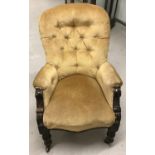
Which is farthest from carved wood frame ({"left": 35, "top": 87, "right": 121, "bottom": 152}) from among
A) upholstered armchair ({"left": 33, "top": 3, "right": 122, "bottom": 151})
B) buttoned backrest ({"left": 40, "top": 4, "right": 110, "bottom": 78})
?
buttoned backrest ({"left": 40, "top": 4, "right": 110, "bottom": 78})

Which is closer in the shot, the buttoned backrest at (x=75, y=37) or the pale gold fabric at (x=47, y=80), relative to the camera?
the pale gold fabric at (x=47, y=80)

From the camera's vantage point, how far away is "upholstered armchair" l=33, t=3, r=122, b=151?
6.02 ft

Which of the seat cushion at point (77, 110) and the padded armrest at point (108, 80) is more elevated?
the padded armrest at point (108, 80)

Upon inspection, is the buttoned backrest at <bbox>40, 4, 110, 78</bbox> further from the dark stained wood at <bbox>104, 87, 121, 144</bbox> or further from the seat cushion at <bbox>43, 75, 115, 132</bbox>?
the dark stained wood at <bbox>104, 87, 121, 144</bbox>

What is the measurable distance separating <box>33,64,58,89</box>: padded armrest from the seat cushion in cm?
10

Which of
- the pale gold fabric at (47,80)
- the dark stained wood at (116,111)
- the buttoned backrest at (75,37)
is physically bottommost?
the dark stained wood at (116,111)

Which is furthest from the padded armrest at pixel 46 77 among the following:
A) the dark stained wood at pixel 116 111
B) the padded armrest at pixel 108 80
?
the dark stained wood at pixel 116 111

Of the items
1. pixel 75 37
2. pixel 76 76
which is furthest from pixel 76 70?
pixel 75 37

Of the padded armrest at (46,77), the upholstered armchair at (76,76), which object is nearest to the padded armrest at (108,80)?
the upholstered armchair at (76,76)

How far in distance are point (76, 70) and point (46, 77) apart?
0.30 meters

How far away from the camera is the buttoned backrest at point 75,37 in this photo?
202cm

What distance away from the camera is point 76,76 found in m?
2.12

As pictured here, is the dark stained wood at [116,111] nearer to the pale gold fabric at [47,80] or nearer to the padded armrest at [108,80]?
the padded armrest at [108,80]
